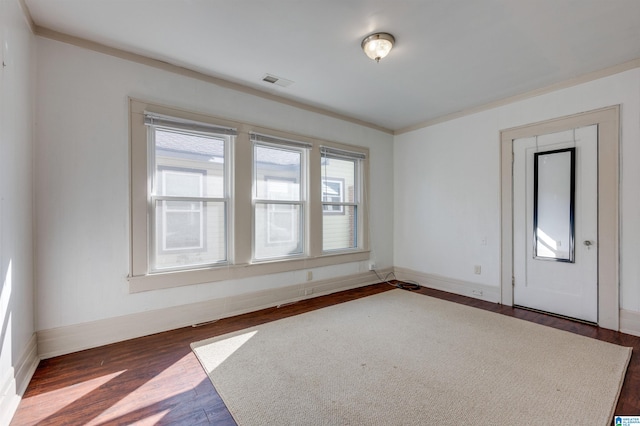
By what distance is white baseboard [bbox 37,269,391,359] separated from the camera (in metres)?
2.52

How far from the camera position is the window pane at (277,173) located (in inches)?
149

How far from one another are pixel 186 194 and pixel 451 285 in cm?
402

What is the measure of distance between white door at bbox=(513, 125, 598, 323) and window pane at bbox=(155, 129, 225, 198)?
12.7 feet

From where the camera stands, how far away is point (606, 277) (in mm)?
3129

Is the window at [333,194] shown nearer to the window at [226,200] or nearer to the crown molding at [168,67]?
the window at [226,200]

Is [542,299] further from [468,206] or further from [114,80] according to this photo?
[114,80]

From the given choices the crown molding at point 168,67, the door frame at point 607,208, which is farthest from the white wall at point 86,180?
the door frame at point 607,208

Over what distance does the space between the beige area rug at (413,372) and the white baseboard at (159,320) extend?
1.79 ft

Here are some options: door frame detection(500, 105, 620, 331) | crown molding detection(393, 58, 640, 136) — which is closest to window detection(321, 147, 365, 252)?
crown molding detection(393, 58, 640, 136)

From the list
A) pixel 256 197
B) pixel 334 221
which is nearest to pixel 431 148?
pixel 334 221

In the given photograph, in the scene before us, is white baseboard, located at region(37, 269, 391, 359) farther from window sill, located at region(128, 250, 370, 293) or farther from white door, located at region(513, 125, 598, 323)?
white door, located at region(513, 125, 598, 323)

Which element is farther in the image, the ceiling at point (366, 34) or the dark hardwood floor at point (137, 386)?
the ceiling at point (366, 34)

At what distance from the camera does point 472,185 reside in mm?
4305

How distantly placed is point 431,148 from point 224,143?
131 inches
